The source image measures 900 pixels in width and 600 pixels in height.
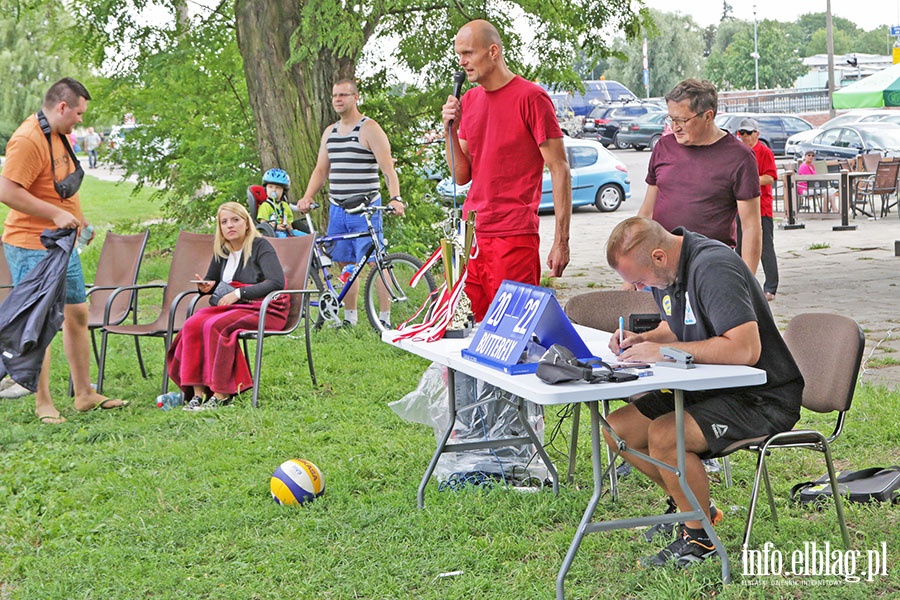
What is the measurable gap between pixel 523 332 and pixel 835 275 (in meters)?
8.66

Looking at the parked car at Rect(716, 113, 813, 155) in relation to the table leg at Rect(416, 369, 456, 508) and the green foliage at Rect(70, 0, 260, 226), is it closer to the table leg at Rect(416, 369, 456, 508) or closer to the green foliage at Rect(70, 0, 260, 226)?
the green foliage at Rect(70, 0, 260, 226)

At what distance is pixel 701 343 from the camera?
Result: 3721 mm

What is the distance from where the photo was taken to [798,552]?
4008mm

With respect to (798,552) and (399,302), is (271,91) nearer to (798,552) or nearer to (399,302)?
(399,302)

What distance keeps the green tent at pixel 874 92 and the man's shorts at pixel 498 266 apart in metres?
10.4

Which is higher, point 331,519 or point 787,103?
point 331,519

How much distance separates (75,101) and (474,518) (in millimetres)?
3757

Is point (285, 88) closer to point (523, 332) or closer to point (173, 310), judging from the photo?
point (173, 310)

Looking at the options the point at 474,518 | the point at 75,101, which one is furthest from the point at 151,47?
the point at 474,518

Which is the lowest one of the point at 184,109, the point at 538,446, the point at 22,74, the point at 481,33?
the point at 538,446

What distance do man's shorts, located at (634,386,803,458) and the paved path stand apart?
0.41 metres

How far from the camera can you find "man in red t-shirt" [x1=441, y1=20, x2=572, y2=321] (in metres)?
4.81

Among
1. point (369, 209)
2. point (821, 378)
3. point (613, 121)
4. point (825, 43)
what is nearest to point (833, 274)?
point (369, 209)

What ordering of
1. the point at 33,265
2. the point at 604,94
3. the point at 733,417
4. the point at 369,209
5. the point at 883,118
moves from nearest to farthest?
the point at 733,417 → the point at 33,265 → the point at 369,209 → the point at 883,118 → the point at 604,94
